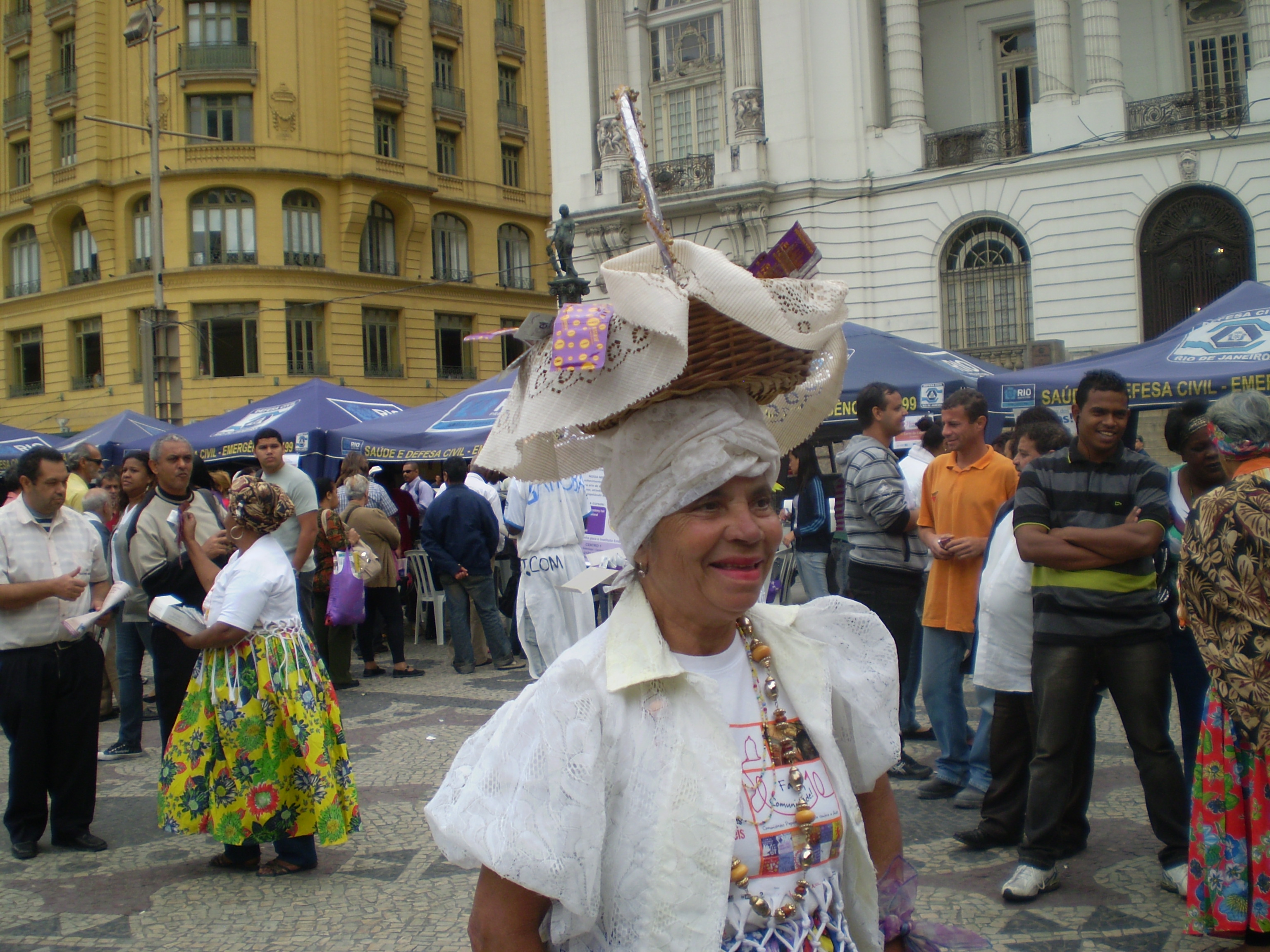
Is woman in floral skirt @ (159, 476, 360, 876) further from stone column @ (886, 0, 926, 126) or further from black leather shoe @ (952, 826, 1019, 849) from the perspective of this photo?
stone column @ (886, 0, 926, 126)

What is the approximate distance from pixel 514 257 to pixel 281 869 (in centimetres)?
3781

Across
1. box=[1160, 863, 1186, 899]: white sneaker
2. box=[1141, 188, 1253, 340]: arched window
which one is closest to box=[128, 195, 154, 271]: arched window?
Answer: box=[1141, 188, 1253, 340]: arched window

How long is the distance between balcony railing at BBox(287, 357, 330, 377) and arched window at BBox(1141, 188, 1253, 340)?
2447 centimetres

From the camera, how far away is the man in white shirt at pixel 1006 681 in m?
4.99

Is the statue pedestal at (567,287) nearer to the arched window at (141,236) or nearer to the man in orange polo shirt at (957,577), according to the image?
the man in orange polo shirt at (957,577)

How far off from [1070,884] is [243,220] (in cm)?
3502

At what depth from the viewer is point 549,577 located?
8.11m

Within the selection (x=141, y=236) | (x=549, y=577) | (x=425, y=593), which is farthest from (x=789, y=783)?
(x=141, y=236)

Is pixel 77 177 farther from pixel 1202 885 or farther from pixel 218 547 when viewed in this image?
pixel 1202 885

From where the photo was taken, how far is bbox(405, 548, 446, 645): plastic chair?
12.6 meters

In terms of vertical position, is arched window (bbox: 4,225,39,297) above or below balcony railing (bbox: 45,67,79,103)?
below

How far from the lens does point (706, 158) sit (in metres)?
27.1

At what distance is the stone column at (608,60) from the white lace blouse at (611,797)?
2708 cm

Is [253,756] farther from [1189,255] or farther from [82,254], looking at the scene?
[82,254]
